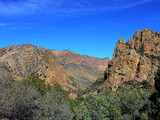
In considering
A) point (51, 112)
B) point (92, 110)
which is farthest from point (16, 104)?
point (92, 110)

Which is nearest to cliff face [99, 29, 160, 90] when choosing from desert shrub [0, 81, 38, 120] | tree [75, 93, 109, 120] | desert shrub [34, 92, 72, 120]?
tree [75, 93, 109, 120]

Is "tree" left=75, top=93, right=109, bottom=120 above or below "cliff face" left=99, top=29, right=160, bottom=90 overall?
below

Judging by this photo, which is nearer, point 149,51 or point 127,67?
point 127,67

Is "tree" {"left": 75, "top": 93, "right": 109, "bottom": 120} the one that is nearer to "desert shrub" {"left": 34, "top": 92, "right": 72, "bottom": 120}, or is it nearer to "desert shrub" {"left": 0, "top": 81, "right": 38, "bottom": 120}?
"desert shrub" {"left": 34, "top": 92, "right": 72, "bottom": 120}

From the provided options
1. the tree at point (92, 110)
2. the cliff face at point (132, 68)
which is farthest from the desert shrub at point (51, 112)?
the cliff face at point (132, 68)

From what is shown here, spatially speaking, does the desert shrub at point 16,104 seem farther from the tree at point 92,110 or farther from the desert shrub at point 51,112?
the tree at point 92,110

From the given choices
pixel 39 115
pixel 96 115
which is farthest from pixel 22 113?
pixel 96 115

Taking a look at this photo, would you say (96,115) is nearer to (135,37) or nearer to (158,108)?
(158,108)

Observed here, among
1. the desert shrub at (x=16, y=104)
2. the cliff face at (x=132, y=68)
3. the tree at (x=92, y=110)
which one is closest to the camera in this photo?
the desert shrub at (x=16, y=104)

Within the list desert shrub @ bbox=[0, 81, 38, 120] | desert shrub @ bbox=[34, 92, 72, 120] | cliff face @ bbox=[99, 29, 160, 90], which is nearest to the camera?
desert shrub @ bbox=[34, 92, 72, 120]

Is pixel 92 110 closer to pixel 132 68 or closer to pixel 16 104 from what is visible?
pixel 16 104

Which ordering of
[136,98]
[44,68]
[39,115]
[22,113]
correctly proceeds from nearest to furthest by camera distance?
[39,115] → [22,113] → [136,98] → [44,68]

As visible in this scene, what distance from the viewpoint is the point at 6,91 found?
2200 cm

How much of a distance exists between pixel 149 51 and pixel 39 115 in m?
69.9
